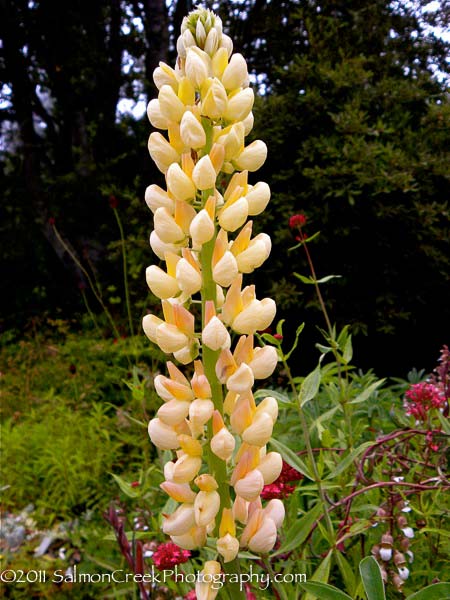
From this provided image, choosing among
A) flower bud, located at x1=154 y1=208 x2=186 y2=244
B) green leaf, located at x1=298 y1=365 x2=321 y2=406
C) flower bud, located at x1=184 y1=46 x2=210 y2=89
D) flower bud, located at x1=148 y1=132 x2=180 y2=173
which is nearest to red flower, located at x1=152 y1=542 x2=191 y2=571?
green leaf, located at x1=298 y1=365 x2=321 y2=406

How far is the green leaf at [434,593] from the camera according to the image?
2.82 feet

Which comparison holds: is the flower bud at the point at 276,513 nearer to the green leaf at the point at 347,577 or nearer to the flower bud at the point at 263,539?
the flower bud at the point at 263,539

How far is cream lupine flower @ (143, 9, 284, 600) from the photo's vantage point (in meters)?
0.85

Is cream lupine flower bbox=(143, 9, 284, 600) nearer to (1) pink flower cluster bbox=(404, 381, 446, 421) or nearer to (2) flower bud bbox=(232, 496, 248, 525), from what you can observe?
(2) flower bud bbox=(232, 496, 248, 525)

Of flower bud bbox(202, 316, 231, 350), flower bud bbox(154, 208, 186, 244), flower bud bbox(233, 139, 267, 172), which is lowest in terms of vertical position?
flower bud bbox(202, 316, 231, 350)

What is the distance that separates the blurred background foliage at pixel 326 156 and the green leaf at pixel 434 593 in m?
2.50

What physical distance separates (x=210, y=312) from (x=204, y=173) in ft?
0.72

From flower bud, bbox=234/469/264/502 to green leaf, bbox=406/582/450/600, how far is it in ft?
1.01

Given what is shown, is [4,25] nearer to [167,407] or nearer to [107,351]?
[107,351]

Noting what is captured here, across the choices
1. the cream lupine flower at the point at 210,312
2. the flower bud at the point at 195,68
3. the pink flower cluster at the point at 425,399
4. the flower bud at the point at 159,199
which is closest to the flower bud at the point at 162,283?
the cream lupine flower at the point at 210,312

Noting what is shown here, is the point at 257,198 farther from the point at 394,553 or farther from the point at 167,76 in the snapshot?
the point at 394,553

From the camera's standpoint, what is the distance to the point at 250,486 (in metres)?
0.83

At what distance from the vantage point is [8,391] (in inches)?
183

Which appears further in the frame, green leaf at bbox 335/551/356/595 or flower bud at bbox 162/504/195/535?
green leaf at bbox 335/551/356/595
